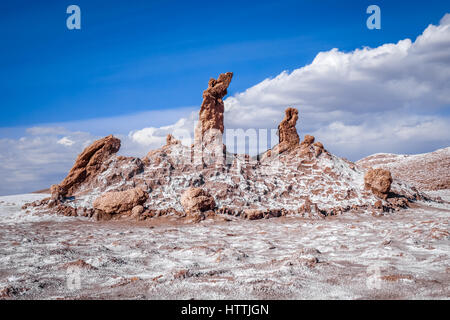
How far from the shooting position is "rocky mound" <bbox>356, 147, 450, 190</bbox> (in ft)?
105

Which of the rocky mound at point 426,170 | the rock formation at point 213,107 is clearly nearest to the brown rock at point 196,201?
the rock formation at point 213,107

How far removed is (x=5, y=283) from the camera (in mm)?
5691

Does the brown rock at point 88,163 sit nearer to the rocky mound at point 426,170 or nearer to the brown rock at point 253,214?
the brown rock at point 253,214

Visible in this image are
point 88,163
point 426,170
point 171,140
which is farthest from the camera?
point 426,170

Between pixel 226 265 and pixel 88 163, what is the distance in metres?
14.5

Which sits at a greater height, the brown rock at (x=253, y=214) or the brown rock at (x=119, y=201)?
the brown rock at (x=119, y=201)

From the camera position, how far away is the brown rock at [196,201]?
52.1 feet

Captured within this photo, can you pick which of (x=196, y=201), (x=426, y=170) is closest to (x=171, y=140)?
(x=196, y=201)

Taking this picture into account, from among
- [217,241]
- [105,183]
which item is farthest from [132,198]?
[217,241]

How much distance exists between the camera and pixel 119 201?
16203mm

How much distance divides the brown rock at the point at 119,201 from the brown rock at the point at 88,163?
2641mm

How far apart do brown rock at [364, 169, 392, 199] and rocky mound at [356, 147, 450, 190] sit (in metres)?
12.8

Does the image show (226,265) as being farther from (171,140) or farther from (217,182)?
(171,140)
